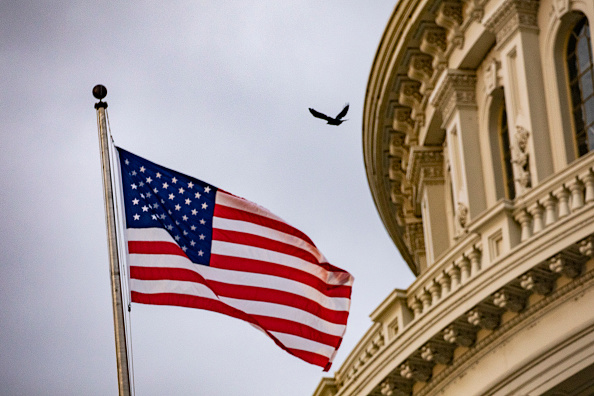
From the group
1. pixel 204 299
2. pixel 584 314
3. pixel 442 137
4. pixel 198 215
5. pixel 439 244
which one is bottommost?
pixel 584 314

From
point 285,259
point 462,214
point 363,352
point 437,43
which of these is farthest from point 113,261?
point 437,43

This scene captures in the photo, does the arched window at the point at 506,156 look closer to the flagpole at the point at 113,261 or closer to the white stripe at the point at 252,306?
the white stripe at the point at 252,306

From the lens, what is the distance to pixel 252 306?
24.4 meters

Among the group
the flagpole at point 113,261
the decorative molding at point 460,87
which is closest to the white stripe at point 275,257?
the flagpole at point 113,261

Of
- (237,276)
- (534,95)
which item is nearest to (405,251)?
(534,95)

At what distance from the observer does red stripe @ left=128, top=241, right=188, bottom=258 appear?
76.7 feet

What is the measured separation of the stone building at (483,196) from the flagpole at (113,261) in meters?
4.52

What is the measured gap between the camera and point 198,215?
24.5m

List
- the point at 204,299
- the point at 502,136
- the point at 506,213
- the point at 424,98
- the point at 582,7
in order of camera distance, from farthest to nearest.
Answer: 1. the point at 424,98
2. the point at 502,136
3. the point at 582,7
4. the point at 204,299
5. the point at 506,213

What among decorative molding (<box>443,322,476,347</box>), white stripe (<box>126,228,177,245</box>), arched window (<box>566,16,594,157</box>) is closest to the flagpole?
white stripe (<box>126,228,177,245</box>)

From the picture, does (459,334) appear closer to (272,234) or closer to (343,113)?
(272,234)

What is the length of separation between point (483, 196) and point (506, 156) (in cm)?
99

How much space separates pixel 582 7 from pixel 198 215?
29.4 ft

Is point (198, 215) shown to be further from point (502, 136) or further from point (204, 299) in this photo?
point (502, 136)
